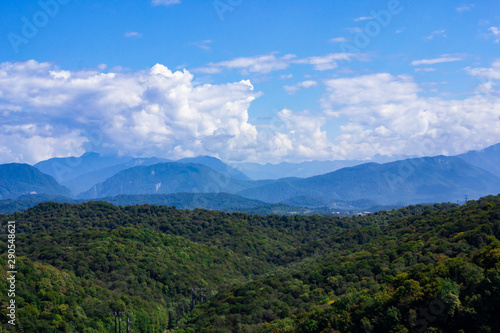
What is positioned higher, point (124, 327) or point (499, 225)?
point (499, 225)

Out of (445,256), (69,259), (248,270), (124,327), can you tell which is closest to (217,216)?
(248,270)

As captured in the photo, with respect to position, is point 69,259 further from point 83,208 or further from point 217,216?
point 83,208

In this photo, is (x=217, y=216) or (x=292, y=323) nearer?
(x=292, y=323)

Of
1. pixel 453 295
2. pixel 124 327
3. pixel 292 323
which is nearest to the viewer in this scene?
pixel 453 295

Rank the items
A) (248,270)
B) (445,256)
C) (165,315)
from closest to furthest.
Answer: (445,256) → (165,315) → (248,270)

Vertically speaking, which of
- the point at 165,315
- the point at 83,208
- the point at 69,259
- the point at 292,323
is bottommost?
the point at 165,315

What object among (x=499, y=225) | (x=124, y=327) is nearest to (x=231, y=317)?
(x=124, y=327)

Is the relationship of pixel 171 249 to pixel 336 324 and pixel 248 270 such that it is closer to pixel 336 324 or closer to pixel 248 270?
pixel 248 270
